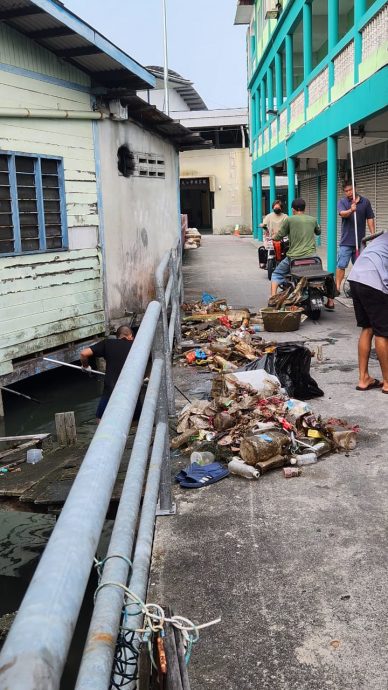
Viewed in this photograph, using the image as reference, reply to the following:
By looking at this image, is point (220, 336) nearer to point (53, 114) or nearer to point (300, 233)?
point (300, 233)

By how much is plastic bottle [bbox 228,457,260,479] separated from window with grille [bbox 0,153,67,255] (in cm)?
481

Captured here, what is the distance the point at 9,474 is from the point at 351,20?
16.1 metres

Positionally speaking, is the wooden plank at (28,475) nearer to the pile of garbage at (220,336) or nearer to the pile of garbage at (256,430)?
the pile of garbage at (256,430)

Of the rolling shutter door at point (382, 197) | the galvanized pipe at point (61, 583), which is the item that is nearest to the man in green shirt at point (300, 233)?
the rolling shutter door at point (382, 197)

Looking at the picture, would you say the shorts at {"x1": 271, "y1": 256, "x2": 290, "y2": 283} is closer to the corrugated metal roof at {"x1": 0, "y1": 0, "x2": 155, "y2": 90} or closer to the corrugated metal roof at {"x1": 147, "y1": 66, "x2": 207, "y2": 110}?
the corrugated metal roof at {"x1": 0, "y1": 0, "x2": 155, "y2": 90}

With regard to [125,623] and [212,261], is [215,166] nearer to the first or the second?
[212,261]

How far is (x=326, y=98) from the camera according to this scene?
1210 centimetres

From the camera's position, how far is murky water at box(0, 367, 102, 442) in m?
8.23

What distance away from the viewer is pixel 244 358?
7402 mm

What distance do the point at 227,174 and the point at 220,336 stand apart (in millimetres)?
28590

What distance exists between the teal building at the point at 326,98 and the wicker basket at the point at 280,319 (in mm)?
2887

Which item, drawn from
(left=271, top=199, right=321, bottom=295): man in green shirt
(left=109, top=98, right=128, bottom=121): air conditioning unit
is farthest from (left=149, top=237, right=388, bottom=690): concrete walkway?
(left=109, top=98, right=128, bottom=121): air conditioning unit

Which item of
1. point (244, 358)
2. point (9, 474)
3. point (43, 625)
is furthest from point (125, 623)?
point (244, 358)

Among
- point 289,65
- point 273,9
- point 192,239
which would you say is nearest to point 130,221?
point 289,65
